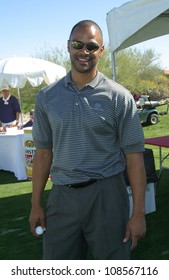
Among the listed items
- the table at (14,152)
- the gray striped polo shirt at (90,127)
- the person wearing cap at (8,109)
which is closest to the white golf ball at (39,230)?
the gray striped polo shirt at (90,127)

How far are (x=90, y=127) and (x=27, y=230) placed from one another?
2.83 m

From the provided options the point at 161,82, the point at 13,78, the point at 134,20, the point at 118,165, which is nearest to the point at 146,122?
the point at 13,78

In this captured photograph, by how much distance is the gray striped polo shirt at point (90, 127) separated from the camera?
175 cm

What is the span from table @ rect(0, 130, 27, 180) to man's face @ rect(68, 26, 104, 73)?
17.3ft

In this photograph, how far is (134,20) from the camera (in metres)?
4.25

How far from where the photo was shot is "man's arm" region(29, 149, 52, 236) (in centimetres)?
196

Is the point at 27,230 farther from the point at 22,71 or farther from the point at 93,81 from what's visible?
the point at 22,71

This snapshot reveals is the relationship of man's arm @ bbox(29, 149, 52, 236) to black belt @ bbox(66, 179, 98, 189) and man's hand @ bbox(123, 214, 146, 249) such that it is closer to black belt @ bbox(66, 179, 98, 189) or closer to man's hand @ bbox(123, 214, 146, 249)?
black belt @ bbox(66, 179, 98, 189)

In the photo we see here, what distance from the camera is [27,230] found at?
14.0 ft

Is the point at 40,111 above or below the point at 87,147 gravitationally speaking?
above

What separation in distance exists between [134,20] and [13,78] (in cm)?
448

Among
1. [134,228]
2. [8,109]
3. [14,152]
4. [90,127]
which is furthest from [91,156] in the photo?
[8,109]

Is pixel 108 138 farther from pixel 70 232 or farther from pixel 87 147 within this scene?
pixel 70 232

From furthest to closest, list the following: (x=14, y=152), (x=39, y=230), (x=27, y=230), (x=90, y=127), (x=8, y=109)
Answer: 1. (x=8, y=109)
2. (x=14, y=152)
3. (x=27, y=230)
4. (x=39, y=230)
5. (x=90, y=127)
